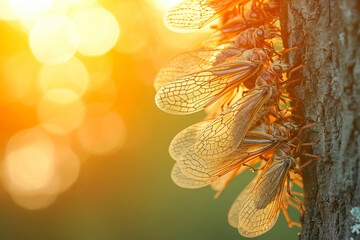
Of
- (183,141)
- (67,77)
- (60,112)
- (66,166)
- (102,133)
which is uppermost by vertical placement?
(67,77)

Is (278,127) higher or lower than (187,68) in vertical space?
lower

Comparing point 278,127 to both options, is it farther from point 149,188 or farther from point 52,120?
point 52,120

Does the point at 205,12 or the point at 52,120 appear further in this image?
the point at 52,120

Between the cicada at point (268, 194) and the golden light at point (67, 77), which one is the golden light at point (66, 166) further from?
the cicada at point (268, 194)

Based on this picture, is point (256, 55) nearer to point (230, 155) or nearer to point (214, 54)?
point (214, 54)

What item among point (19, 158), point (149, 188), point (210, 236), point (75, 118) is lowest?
point (210, 236)

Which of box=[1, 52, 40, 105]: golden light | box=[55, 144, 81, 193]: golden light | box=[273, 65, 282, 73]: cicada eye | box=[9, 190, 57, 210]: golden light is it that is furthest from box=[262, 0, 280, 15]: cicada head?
box=[1, 52, 40, 105]: golden light

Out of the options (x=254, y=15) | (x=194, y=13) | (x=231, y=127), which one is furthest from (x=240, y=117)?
(x=194, y=13)

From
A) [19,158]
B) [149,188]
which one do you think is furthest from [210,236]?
[19,158]
